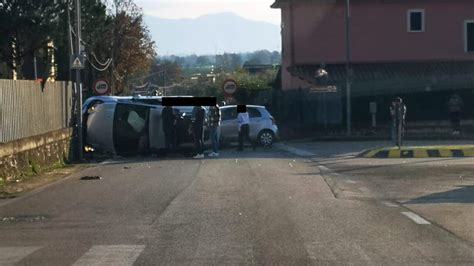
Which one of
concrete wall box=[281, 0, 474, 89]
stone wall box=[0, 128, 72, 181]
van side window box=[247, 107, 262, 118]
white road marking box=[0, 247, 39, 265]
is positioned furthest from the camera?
concrete wall box=[281, 0, 474, 89]

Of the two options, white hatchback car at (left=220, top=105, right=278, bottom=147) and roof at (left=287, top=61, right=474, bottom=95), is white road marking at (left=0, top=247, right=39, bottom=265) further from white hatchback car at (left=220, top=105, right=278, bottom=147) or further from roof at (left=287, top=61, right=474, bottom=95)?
roof at (left=287, top=61, right=474, bottom=95)

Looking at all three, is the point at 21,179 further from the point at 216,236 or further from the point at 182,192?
the point at 216,236

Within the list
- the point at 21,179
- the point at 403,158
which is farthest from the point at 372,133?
the point at 21,179

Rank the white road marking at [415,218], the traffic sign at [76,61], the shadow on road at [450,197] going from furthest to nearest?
the traffic sign at [76,61]
the shadow on road at [450,197]
the white road marking at [415,218]

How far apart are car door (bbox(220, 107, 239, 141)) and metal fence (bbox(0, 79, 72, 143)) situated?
6.24 meters

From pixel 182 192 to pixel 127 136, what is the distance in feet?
34.0

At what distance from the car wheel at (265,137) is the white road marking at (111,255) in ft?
68.5

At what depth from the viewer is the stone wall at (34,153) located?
17922mm

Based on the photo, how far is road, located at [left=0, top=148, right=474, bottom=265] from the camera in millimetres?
9305

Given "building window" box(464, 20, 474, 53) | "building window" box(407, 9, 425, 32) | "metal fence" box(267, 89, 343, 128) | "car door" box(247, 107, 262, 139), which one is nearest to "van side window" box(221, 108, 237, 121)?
"car door" box(247, 107, 262, 139)

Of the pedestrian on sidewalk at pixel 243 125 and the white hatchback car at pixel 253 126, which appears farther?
the white hatchback car at pixel 253 126

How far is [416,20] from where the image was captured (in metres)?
46.5

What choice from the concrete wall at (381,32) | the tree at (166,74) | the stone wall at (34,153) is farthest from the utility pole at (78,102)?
the tree at (166,74)

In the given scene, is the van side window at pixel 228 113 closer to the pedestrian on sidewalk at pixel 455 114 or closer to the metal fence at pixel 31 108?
the metal fence at pixel 31 108
